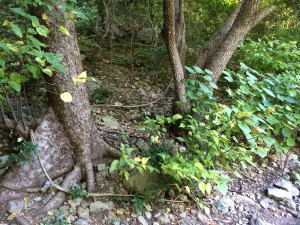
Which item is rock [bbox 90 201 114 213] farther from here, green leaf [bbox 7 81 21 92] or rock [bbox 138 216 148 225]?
green leaf [bbox 7 81 21 92]

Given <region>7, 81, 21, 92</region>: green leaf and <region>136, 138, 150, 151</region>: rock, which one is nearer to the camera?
<region>7, 81, 21, 92</region>: green leaf

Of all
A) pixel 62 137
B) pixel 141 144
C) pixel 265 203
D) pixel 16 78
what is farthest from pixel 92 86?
pixel 265 203

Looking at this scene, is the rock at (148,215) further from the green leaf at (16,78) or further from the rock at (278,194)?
the green leaf at (16,78)

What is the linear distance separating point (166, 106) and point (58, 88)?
203cm

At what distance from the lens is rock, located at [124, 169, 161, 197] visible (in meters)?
2.48

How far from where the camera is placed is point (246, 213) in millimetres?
2701

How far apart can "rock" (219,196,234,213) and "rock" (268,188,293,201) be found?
507 mm

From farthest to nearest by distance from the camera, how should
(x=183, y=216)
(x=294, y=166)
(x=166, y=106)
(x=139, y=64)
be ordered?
(x=139, y=64) < (x=166, y=106) < (x=294, y=166) < (x=183, y=216)

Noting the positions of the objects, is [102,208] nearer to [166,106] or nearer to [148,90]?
[166,106]

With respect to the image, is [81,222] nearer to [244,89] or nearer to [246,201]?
[246,201]

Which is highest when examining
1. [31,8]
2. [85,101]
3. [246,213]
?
[31,8]

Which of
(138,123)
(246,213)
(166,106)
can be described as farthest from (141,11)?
(246,213)

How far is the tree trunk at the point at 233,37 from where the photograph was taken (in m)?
3.04

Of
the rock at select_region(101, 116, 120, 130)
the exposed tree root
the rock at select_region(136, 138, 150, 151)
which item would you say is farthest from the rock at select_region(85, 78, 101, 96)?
the exposed tree root
